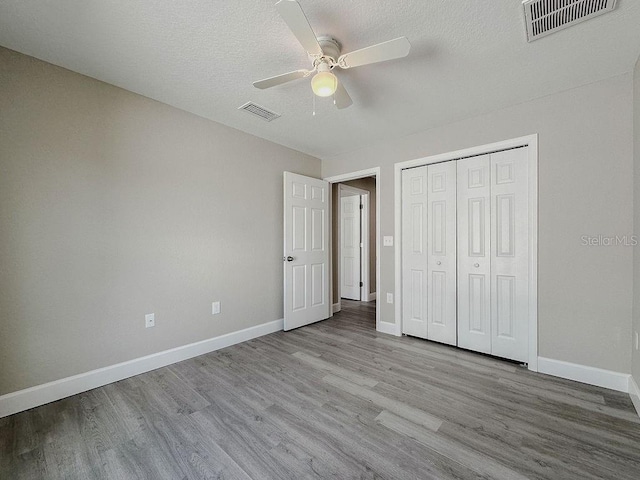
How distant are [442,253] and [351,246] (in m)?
2.57

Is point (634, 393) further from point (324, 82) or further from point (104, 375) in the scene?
point (104, 375)

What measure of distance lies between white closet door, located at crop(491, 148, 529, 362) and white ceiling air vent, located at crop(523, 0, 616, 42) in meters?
1.16

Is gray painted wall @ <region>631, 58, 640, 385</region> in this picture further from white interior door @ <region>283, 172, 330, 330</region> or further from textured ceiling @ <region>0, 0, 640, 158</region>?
white interior door @ <region>283, 172, 330, 330</region>

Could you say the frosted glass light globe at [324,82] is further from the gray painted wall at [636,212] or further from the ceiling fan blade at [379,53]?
the gray painted wall at [636,212]

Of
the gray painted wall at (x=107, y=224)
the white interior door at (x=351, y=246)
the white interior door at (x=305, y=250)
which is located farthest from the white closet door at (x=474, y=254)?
the white interior door at (x=351, y=246)

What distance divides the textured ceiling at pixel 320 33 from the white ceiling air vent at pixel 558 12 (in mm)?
67

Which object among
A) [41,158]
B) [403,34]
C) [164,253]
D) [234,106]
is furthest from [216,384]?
[403,34]

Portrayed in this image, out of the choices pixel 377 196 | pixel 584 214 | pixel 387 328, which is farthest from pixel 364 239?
pixel 584 214

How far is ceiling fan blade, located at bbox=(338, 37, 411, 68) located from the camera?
1.46m

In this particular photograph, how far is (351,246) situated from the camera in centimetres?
554

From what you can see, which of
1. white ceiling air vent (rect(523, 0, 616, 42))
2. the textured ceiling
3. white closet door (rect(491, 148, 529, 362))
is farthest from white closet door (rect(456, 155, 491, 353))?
white ceiling air vent (rect(523, 0, 616, 42))

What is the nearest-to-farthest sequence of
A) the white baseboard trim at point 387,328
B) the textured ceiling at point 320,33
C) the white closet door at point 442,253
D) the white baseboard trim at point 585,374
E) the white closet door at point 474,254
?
the textured ceiling at point 320,33 < the white baseboard trim at point 585,374 < the white closet door at point 474,254 < the white closet door at point 442,253 < the white baseboard trim at point 387,328

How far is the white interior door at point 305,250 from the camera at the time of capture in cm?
358

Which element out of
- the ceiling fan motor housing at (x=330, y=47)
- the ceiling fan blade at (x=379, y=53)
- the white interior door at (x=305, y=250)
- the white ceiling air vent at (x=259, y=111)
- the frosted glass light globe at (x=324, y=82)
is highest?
the white ceiling air vent at (x=259, y=111)
